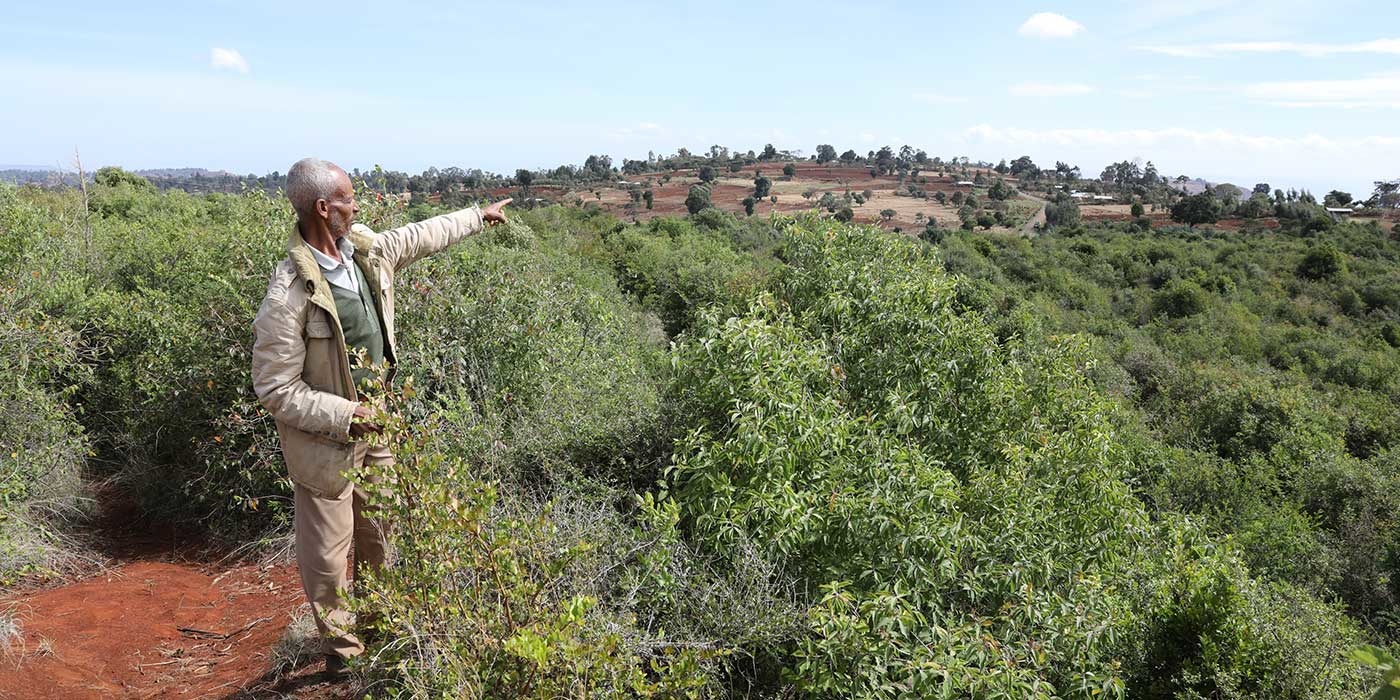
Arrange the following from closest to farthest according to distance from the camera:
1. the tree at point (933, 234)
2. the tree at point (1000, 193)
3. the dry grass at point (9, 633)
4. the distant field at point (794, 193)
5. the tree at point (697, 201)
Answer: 1. the dry grass at point (9, 633)
2. the tree at point (933, 234)
3. the tree at point (697, 201)
4. the distant field at point (794, 193)
5. the tree at point (1000, 193)

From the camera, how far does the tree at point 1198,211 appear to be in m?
40.1

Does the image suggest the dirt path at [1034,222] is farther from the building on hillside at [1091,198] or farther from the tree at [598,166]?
the tree at [598,166]

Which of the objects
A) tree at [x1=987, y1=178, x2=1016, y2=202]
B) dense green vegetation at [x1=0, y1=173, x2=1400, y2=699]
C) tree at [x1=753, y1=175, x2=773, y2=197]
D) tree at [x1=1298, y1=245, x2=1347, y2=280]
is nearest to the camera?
dense green vegetation at [x1=0, y1=173, x2=1400, y2=699]

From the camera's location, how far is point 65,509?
509 centimetres

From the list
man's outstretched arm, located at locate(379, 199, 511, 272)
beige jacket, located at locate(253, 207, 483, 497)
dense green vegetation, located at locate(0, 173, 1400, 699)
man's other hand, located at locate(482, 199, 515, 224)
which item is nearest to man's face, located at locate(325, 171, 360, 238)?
beige jacket, located at locate(253, 207, 483, 497)

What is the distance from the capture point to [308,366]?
280 centimetres

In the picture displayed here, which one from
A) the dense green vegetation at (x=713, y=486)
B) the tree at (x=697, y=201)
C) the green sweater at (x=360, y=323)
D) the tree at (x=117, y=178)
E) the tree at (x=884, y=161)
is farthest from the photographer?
the tree at (x=884, y=161)

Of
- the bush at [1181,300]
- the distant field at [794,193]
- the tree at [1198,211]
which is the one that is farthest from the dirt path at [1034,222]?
the bush at [1181,300]

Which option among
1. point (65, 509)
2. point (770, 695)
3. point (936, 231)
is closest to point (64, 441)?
point (65, 509)

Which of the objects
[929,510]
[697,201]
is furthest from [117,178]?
[929,510]

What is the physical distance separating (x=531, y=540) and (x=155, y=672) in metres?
2.17

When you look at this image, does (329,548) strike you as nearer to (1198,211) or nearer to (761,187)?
(1198,211)

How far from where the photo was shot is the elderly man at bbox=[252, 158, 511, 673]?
2.69 meters

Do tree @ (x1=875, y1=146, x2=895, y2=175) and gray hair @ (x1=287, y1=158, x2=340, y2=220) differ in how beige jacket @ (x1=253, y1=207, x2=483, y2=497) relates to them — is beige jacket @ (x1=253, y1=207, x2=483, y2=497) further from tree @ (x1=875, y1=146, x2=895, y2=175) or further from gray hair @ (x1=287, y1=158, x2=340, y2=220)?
tree @ (x1=875, y1=146, x2=895, y2=175)
